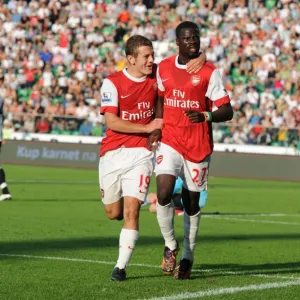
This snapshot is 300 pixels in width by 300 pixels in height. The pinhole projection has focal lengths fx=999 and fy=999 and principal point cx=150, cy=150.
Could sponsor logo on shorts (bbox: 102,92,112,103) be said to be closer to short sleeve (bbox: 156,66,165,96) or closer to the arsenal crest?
short sleeve (bbox: 156,66,165,96)

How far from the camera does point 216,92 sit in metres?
9.23

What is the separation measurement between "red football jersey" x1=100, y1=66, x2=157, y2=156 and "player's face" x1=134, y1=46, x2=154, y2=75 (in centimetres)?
13

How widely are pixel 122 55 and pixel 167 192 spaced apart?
93.4ft

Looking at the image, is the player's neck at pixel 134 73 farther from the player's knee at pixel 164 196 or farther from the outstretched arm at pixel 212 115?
the player's knee at pixel 164 196

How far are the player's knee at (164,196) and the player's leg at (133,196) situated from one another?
24 cm

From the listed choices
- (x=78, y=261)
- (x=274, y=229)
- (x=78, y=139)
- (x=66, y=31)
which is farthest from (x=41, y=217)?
(x=66, y=31)

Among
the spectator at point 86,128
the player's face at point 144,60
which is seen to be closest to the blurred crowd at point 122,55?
the spectator at point 86,128

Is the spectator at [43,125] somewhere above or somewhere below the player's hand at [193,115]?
below

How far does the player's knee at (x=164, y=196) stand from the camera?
933 centimetres

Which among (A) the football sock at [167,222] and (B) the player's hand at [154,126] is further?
(A) the football sock at [167,222]

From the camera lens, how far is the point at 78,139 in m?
33.0

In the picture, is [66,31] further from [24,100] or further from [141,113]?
[141,113]

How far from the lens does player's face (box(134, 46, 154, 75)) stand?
9.05 m

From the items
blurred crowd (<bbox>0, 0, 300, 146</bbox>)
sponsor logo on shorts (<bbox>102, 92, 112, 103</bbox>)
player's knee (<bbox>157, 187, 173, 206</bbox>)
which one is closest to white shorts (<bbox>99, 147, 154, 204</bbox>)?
player's knee (<bbox>157, 187, 173, 206</bbox>)
